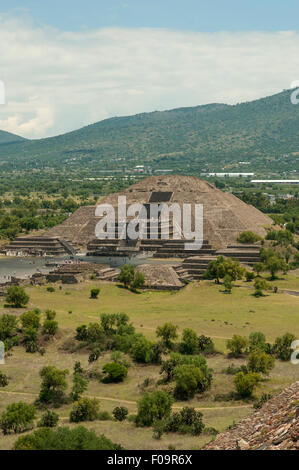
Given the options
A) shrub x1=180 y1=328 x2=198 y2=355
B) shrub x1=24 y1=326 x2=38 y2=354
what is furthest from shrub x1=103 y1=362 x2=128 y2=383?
shrub x1=24 y1=326 x2=38 y2=354

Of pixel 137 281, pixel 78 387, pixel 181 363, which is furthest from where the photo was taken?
pixel 137 281

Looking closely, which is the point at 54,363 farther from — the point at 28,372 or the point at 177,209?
the point at 177,209
